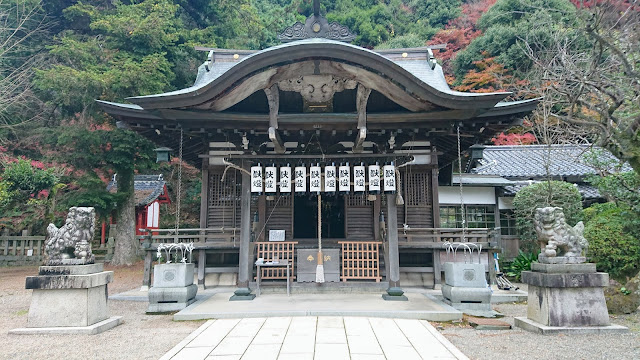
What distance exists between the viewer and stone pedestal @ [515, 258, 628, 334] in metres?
5.89

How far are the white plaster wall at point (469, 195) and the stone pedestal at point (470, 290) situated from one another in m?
7.80

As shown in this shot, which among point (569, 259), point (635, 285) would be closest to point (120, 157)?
point (569, 259)

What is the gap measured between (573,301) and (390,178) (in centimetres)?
426

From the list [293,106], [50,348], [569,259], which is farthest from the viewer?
[293,106]

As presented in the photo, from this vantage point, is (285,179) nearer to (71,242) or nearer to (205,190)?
(205,190)

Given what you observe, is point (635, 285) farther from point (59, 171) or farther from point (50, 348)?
point (59, 171)

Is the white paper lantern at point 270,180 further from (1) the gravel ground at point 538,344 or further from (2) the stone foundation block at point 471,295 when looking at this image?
(1) the gravel ground at point 538,344

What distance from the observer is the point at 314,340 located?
5.36 metres

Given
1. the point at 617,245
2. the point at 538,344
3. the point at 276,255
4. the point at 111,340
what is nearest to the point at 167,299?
the point at 111,340

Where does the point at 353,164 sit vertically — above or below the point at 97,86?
below

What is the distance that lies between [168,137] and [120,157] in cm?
683

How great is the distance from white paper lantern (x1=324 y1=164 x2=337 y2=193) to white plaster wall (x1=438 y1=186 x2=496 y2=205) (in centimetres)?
796

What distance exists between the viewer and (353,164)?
9086 millimetres

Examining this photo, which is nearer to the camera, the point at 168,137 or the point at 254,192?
the point at 254,192
